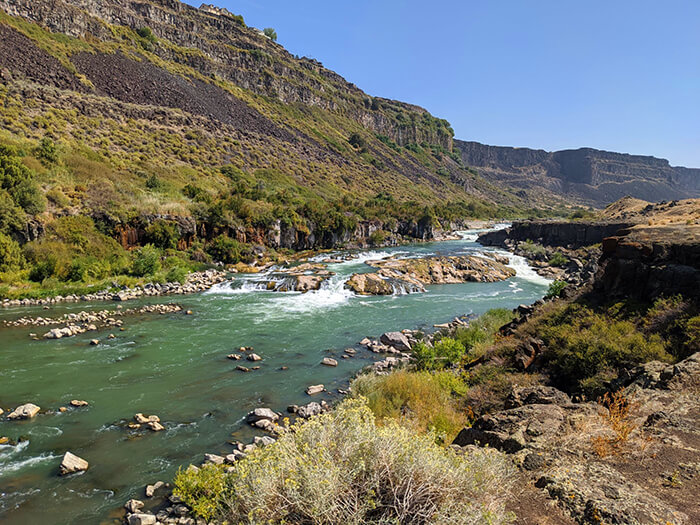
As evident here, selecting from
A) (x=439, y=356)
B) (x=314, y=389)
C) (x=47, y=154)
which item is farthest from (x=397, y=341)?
(x=47, y=154)

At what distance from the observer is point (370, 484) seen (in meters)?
3.53

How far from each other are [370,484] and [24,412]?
10318 mm

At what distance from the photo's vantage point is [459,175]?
148500mm

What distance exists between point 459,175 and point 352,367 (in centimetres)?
14860

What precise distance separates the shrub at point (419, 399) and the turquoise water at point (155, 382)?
7.75 ft

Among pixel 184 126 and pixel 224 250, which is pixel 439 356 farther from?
pixel 184 126

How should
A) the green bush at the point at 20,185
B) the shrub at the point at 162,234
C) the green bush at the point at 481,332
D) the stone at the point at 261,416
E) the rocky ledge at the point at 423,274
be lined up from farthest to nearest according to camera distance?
the shrub at the point at 162,234, the rocky ledge at the point at 423,274, the green bush at the point at 20,185, the green bush at the point at 481,332, the stone at the point at 261,416

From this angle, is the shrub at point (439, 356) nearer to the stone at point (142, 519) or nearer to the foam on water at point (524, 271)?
the stone at point (142, 519)

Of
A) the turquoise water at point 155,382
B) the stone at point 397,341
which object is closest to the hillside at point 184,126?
the turquoise water at point 155,382

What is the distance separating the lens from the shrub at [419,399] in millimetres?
7348

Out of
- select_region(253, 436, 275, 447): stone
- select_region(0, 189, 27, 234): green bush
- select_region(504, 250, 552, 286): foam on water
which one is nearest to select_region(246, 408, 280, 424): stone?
select_region(253, 436, 275, 447): stone

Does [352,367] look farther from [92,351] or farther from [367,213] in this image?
[367,213]

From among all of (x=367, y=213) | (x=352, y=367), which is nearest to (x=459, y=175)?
(x=367, y=213)

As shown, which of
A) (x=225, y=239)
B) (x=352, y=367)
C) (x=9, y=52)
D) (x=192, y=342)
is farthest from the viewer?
(x=9, y=52)
